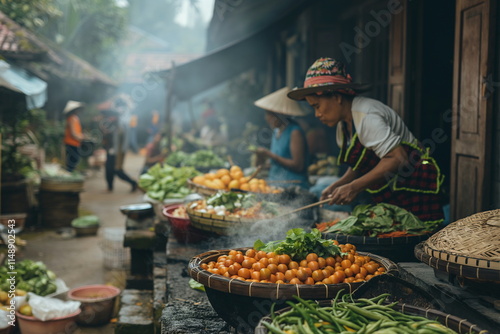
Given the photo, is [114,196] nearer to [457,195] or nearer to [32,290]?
[32,290]

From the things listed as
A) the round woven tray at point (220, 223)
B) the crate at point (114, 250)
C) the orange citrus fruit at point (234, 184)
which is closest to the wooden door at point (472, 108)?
the round woven tray at point (220, 223)

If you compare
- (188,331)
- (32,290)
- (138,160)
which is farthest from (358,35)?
(138,160)

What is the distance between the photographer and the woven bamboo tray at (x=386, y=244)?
123 inches

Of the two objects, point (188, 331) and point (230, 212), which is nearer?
point (188, 331)

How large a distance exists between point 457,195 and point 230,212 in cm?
186

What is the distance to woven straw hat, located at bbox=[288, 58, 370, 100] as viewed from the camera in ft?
12.3

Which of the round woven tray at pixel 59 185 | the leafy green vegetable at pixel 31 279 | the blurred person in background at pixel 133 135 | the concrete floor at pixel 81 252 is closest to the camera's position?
the leafy green vegetable at pixel 31 279

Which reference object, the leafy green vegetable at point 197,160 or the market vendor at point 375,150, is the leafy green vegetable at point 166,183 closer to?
the leafy green vegetable at point 197,160

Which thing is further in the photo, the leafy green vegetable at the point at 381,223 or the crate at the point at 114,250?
the crate at the point at 114,250

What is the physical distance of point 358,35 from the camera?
763cm

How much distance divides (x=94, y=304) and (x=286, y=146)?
9.23 ft

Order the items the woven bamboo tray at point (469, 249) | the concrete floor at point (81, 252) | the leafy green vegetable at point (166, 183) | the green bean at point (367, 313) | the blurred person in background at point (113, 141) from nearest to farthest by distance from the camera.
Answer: the green bean at point (367, 313) < the woven bamboo tray at point (469, 249) < the leafy green vegetable at point (166, 183) < the concrete floor at point (81, 252) < the blurred person in background at point (113, 141)

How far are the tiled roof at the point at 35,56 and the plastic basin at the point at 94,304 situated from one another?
857 centimetres

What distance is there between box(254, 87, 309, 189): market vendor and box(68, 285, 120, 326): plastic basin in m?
2.27
